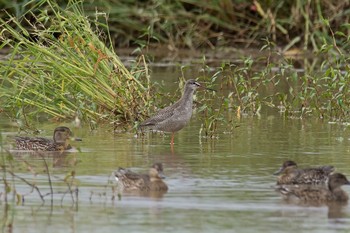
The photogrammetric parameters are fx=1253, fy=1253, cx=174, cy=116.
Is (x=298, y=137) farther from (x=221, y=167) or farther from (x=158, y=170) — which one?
(x=158, y=170)

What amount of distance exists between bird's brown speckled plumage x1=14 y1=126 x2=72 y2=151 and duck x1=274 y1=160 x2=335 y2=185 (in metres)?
2.88

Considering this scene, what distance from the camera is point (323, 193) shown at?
10.5 metres

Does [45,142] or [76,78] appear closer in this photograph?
[45,142]

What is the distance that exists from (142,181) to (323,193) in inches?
61.3

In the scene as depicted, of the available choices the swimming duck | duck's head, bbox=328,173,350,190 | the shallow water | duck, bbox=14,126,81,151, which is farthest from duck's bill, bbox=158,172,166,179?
duck, bbox=14,126,81,151

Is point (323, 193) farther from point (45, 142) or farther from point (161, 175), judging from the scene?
point (45, 142)

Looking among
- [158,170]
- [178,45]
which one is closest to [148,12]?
[178,45]

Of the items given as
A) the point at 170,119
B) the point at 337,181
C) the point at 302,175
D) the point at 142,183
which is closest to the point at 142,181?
the point at 142,183

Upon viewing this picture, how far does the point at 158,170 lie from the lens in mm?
10984

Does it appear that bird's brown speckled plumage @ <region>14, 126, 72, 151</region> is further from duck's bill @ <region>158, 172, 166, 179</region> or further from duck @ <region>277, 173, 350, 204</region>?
duck @ <region>277, 173, 350, 204</region>

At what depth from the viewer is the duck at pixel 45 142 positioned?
13.3 m

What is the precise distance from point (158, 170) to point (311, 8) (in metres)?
15.1

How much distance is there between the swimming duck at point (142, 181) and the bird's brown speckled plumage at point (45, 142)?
2371 mm

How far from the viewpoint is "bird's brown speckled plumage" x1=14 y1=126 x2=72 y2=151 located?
13.3 metres
